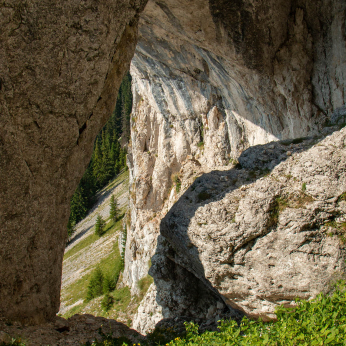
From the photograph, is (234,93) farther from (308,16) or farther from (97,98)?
(97,98)

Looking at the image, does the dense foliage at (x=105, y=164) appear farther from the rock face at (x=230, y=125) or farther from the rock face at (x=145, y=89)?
the rock face at (x=145, y=89)

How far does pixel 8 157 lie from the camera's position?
8.14 metres

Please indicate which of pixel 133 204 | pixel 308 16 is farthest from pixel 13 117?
pixel 133 204

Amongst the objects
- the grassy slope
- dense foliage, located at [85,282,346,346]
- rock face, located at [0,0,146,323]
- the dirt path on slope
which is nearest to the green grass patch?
the grassy slope

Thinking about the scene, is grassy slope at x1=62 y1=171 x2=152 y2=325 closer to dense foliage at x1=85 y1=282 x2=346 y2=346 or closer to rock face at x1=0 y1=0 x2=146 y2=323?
rock face at x1=0 y1=0 x2=146 y2=323

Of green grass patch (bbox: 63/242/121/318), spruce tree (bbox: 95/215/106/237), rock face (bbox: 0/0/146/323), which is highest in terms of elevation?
rock face (bbox: 0/0/146/323)

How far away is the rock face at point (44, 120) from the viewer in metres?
8.08

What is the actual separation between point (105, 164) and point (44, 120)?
292 feet

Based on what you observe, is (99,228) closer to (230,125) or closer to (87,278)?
(87,278)

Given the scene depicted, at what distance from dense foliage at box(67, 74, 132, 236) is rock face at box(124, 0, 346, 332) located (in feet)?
173

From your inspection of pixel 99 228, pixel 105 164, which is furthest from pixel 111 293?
pixel 105 164

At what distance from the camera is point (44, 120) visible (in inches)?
351

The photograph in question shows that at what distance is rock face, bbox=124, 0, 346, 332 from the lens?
9.66m

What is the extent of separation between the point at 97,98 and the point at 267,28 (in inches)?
418
